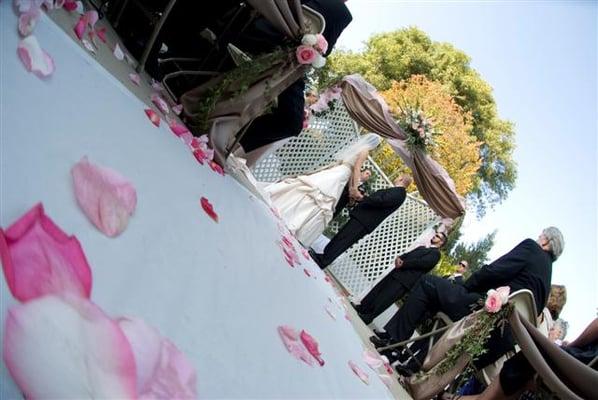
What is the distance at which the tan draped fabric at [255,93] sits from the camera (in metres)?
2.38

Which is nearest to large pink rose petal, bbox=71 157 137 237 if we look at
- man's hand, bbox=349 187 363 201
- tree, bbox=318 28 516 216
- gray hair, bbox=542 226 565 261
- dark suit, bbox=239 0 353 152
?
dark suit, bbox=239 0 353 152

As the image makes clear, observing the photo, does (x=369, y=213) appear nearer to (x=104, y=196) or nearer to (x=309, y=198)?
(x=309, y=198)

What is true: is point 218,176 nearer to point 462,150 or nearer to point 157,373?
point 157,373

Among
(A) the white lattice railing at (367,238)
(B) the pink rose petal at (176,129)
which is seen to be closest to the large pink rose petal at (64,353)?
(B) the pink rose petal at (176,129)

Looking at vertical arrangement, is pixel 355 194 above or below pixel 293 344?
below

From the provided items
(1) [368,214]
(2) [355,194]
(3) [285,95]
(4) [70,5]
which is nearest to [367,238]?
(2) [355,194]

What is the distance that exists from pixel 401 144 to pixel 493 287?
311 centimetres

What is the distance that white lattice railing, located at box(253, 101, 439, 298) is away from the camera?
741 centimetres

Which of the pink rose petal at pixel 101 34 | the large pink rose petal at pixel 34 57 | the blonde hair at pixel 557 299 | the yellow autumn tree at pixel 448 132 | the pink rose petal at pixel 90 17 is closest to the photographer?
the large pink rose petal at pixel 34 57

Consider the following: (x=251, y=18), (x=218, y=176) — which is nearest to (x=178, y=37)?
(x=251, y=18)

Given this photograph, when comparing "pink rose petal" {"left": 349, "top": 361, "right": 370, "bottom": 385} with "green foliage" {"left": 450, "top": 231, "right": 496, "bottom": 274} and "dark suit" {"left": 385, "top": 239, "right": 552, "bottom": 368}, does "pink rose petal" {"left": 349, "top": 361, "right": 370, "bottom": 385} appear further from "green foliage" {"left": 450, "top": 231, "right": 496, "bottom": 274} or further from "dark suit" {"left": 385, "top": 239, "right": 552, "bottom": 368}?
"green foliage" {"left": 450, "top": 231, "right": 496, "bottom": 274}

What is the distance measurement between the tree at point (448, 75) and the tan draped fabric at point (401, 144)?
14278 millimetres

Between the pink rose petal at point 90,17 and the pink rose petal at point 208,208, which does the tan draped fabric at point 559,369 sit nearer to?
the pink rose petal at point 208,208

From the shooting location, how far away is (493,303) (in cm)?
324
